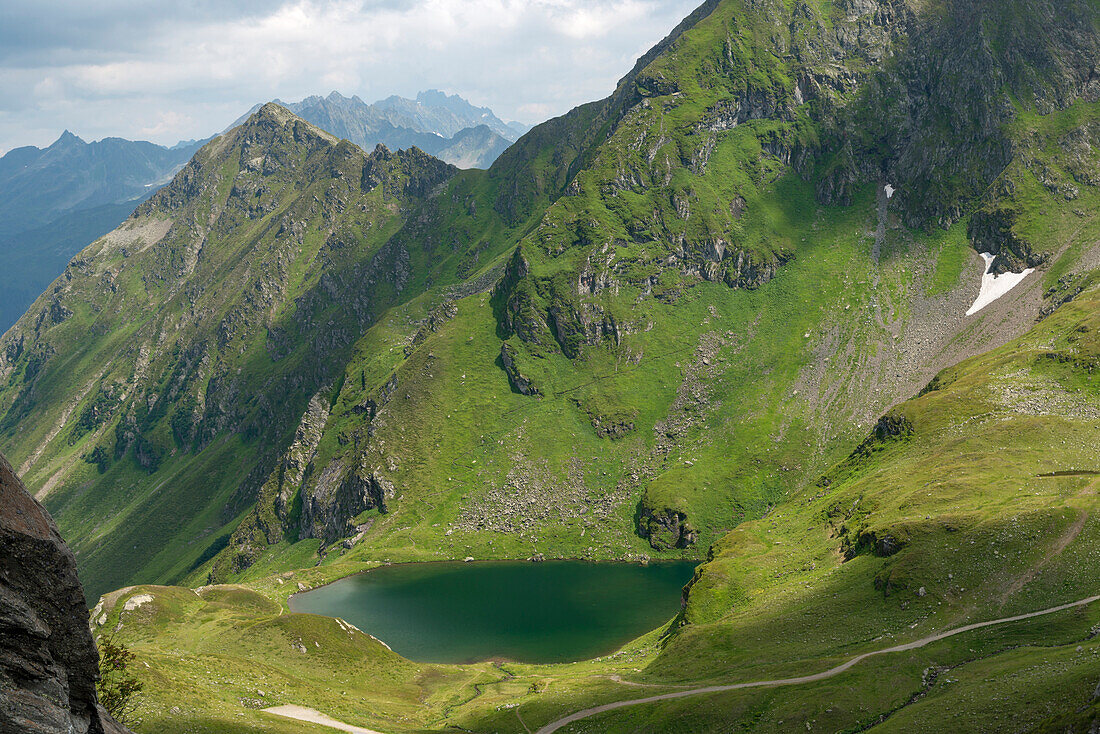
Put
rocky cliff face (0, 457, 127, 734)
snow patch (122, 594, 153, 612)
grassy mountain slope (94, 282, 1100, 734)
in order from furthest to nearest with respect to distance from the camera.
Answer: snow patch (122, 594, 153, 612), grassy mountain slope (94, 282, 1100, 734), rocky cliff face (0, 457, 127, 734)

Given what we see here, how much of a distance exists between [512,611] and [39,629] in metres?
154

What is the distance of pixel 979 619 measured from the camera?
3184 inches

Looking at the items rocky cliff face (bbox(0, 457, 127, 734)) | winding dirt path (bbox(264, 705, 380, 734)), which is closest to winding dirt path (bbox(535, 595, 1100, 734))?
winding dirt path (bbox(264, 705, 380, 734))

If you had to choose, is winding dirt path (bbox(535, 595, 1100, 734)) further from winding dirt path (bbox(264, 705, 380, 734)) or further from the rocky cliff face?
the rocky cliff face

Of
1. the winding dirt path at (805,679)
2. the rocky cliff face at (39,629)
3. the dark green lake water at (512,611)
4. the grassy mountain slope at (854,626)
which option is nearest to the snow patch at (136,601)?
the grassy mountain slope at (854,626)

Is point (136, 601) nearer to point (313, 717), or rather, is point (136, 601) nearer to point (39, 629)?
point (313, 717)

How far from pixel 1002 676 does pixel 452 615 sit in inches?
5178

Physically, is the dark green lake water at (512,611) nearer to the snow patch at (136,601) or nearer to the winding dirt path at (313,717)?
the snow patch at (136,601)

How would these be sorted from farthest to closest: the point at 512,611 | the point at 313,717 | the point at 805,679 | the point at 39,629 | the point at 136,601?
1. the point at 512,611
2. the point at 136,601
3. the point at 313,717
4. the point at 805,679
5. the point at 39,629

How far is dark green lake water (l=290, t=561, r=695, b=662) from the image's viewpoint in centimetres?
14750

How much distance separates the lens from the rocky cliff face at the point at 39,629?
978 inches

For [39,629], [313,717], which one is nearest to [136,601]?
[313,717]

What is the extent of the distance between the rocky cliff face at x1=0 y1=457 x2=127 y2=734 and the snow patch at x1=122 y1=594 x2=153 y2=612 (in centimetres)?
11221

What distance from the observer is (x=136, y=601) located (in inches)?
4929
